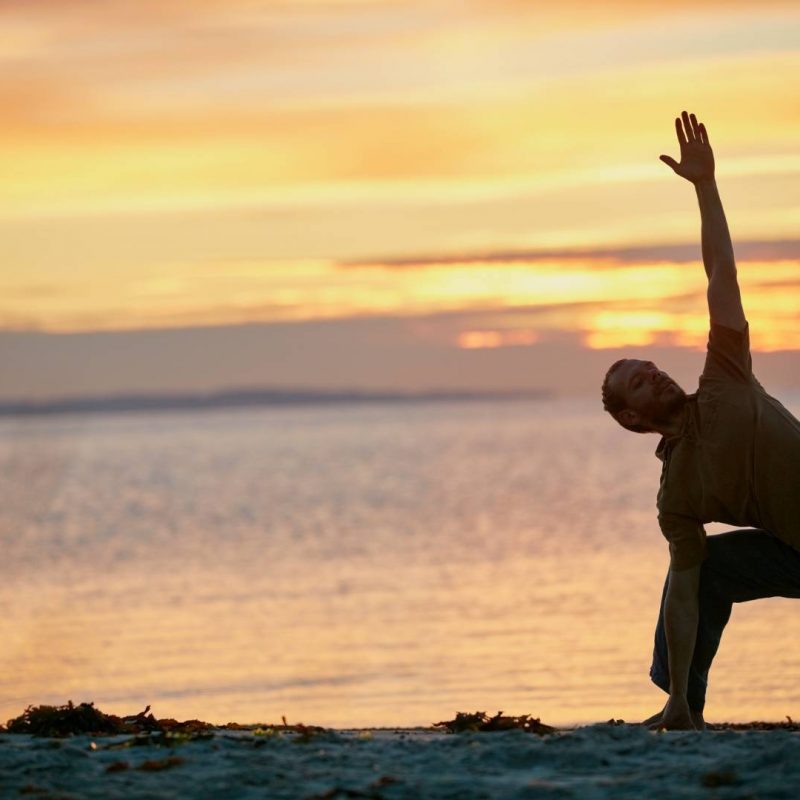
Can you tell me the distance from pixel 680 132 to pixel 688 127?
0.05 metres

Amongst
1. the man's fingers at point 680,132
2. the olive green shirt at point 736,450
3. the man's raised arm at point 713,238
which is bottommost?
the olive green shirt at point 736,450

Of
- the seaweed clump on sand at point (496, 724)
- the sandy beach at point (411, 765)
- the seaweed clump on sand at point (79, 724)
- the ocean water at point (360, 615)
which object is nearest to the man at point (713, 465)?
the seaweed clump on sand at point (496, 724)

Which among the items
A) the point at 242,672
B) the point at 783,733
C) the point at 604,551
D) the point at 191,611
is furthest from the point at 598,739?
the point at 604,551

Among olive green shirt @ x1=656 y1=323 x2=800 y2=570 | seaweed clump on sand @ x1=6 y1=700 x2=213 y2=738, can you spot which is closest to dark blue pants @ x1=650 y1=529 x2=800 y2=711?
olive green shirt @ x1=656 y1=323 x2=800 y2=570

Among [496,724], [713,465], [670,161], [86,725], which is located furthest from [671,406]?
[86,725]

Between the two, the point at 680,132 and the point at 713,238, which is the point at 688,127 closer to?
the point at 680,132

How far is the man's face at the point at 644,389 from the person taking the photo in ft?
27.1

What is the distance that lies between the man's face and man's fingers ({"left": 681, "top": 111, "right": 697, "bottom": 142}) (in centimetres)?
110

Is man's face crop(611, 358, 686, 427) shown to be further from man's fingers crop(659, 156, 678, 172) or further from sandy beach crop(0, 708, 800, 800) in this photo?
sandy beach crop(0, 708, 800, 800)

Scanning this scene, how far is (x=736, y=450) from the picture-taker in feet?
26.9

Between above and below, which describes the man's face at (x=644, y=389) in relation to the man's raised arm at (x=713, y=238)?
below

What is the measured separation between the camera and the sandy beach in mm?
6672

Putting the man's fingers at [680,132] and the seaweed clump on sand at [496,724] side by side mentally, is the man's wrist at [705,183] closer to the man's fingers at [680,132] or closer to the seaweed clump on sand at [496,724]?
the man's fingers at [680,132]

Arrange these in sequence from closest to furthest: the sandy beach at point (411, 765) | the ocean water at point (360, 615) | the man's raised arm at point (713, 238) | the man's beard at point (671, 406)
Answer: the sandy beach at point (411, 765)
the man's raised arm at point (713, 238)
the man's beard at point (671, 406)
the ocean water at point (360, 615)
